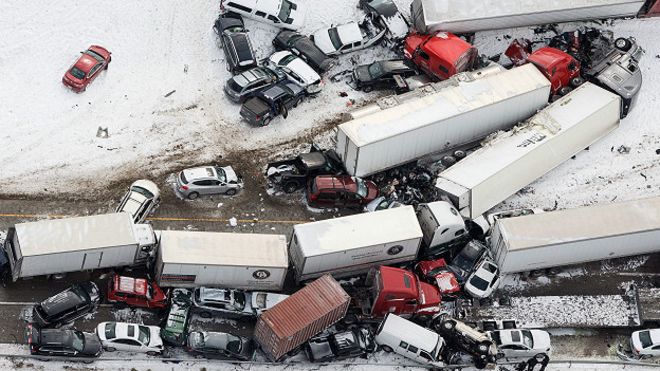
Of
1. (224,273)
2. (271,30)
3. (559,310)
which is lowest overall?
(559,310)

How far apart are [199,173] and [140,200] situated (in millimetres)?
2816

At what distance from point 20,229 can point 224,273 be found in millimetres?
8067

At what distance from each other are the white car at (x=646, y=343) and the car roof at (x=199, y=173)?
18.8 metres

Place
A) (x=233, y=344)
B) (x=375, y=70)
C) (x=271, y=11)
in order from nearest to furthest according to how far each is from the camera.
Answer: (x=233, y=344) → (x=375, y=70) → (x=271, y=11)

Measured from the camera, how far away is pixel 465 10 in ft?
158

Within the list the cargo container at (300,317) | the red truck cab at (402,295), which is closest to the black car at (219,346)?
the cargo container at (300,317)

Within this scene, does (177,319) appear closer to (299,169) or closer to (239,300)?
(239,300)

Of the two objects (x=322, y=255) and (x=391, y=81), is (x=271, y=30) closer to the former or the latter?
(x=391, y=81)

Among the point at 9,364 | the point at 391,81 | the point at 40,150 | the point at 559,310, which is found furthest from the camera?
the point at 391,81

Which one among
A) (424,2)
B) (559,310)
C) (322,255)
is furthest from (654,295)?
(424,2)

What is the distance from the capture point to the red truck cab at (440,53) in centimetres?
4681

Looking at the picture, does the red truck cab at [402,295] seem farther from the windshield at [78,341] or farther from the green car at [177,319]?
the windshield at [78,341]

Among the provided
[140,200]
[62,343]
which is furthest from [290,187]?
[62,343]

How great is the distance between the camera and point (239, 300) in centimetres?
3922
